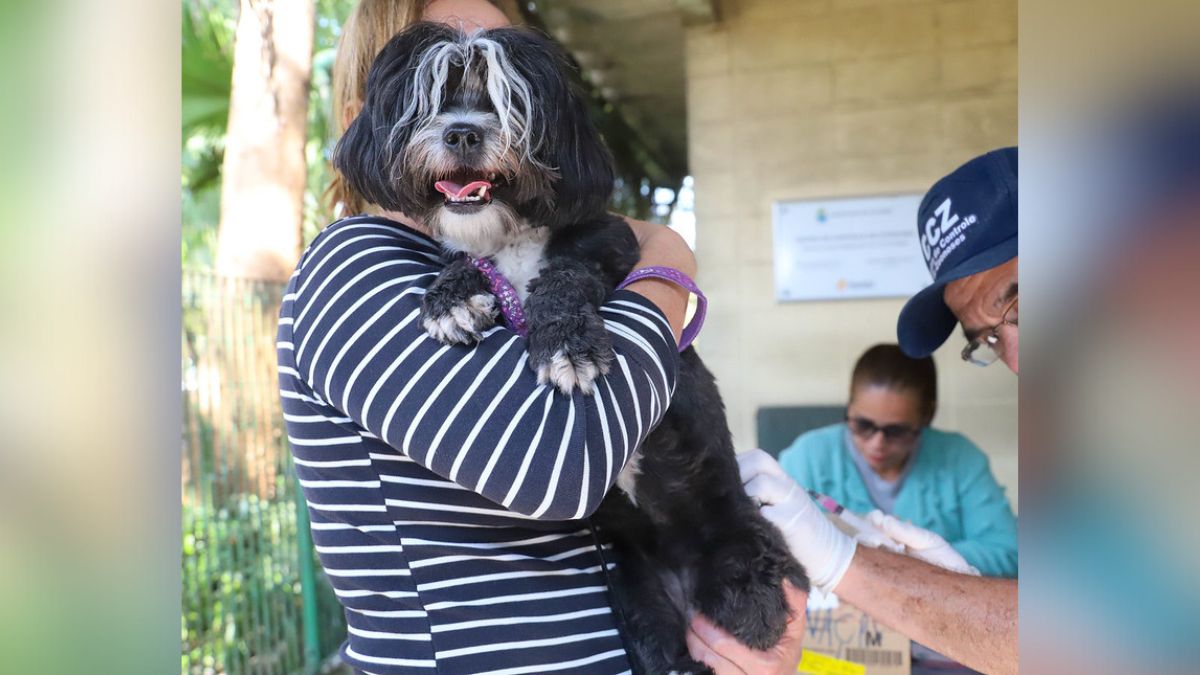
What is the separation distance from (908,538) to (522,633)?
1740 mm

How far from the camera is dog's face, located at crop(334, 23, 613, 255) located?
1.77 metres

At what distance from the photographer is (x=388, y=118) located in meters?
1.81

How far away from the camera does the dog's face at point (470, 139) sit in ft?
5.80

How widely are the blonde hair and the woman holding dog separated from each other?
0.53 meters

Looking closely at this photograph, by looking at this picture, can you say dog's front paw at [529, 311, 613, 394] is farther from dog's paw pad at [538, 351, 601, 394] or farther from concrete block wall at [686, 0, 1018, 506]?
concrete block wall at [686, 0, 1018, 506]

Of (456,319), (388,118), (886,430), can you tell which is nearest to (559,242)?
(388,118)

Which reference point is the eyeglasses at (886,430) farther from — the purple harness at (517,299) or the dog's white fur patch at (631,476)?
the purple harness at (517,299)

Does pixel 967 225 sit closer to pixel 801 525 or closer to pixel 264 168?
pixel 801 525

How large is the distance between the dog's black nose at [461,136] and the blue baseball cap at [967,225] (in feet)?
4.56

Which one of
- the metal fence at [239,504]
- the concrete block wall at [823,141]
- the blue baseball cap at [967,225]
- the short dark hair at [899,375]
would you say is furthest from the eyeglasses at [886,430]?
the metal fence at [239,504]

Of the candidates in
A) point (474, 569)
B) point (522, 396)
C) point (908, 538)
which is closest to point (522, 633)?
point (474, 569)

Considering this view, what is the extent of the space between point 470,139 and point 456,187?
4.0 inches
